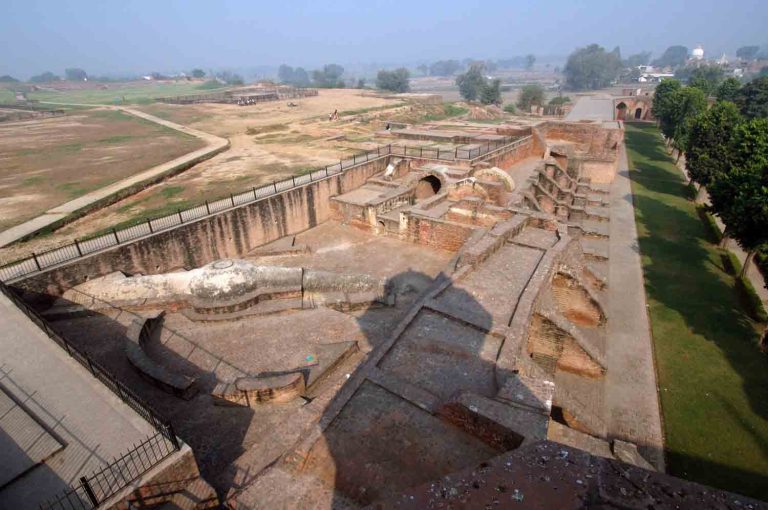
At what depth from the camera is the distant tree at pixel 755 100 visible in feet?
148

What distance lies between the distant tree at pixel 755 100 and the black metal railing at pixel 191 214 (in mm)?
37613

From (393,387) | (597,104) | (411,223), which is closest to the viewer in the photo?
(393,387)

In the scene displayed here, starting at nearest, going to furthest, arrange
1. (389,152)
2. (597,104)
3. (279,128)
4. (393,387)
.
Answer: (393,387) < (389,152) < (279,128) < (597,104)

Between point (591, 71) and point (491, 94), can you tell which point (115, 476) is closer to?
point (491, 94)

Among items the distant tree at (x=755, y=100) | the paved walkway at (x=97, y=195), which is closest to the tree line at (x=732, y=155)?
the distant tree at (x=755, y=100)

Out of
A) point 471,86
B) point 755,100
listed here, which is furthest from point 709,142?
point 471,86

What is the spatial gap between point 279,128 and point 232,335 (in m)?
33.6

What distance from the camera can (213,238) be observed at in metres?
17.0

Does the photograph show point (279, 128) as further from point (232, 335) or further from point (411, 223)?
point (232, 335)

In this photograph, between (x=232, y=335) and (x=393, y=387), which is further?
(x=232, y=335)

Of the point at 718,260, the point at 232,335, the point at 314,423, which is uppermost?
the point at 314,423

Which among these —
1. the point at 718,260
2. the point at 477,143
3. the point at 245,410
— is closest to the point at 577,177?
the point at 477,143

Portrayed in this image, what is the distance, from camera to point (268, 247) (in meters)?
19.4

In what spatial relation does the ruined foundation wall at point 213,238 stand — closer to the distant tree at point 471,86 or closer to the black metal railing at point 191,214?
the black metal railing at point 191,214
